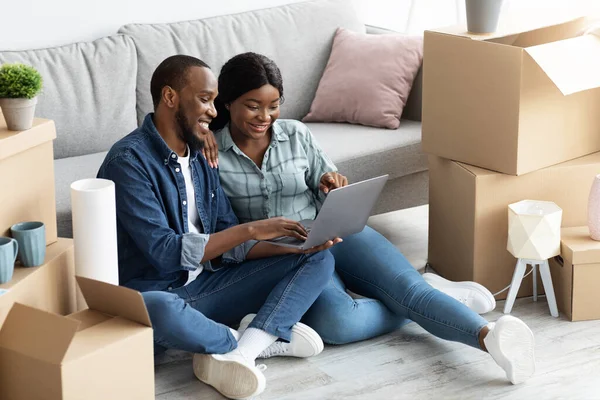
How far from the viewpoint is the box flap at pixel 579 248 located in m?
2.71

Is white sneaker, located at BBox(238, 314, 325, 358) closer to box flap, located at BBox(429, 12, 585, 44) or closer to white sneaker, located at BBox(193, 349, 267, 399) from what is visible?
white sneaker, located at BBox(193, 349, 267, 399)

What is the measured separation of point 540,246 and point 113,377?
4.26ft

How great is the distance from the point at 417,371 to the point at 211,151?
79 centimetres

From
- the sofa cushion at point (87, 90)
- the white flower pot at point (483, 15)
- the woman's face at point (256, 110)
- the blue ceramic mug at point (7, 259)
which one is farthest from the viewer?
the sofa cushion at point (87, 90)

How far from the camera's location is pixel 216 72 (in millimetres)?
3420

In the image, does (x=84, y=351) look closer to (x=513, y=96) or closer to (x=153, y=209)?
(x=153, y=209)

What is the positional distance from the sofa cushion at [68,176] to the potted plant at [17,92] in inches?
24.2

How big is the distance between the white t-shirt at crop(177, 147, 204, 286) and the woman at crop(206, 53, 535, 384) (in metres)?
0.12

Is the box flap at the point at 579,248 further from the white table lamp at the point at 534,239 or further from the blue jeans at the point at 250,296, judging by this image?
the blue jeans at the point at 250,296

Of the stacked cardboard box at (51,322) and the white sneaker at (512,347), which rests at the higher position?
the stacked cardboard box at (51,322)

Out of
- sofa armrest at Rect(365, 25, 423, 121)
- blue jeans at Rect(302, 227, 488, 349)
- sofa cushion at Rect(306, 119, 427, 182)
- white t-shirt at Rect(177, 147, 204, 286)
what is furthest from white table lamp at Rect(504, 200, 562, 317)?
white t-shirt at Rect(177, 147, 204, 286)

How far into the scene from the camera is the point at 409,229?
3506 mm

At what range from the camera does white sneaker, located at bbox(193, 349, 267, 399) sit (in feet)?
7.58

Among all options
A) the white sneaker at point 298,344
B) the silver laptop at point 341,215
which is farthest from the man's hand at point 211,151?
the white sneaker at point 298,344
